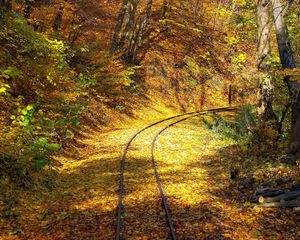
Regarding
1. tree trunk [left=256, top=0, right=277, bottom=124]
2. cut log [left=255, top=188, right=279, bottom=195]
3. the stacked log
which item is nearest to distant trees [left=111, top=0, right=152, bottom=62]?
tree trunk [left=256, top=0, right=277, bottom=124]

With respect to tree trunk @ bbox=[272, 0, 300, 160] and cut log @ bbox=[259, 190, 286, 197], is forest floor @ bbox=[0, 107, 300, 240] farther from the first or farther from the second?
tree trunk @ bbox=[272, 0, 300, 160]

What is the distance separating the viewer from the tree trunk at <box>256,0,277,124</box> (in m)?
12.5

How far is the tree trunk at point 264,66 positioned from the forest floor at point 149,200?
1761 millimetres

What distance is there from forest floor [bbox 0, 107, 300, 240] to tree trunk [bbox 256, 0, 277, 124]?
5.78 feet

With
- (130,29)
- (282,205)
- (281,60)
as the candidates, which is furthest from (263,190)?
(130,29)

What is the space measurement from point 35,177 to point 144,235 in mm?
4606

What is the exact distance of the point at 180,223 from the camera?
7801 millimetres

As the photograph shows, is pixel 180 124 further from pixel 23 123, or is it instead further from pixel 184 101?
pixel 23 123

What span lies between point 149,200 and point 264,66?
6.79 m

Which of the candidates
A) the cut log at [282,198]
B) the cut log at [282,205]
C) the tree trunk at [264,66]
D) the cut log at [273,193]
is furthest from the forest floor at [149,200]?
the tree trunk at [264,66]

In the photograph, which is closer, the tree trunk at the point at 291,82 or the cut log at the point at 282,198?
the cut log at the point at 282,198

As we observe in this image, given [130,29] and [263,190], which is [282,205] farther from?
[130,29]

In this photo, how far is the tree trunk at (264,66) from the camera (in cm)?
1247

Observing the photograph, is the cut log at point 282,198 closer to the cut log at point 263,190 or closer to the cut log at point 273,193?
the cut log at point 273,193
